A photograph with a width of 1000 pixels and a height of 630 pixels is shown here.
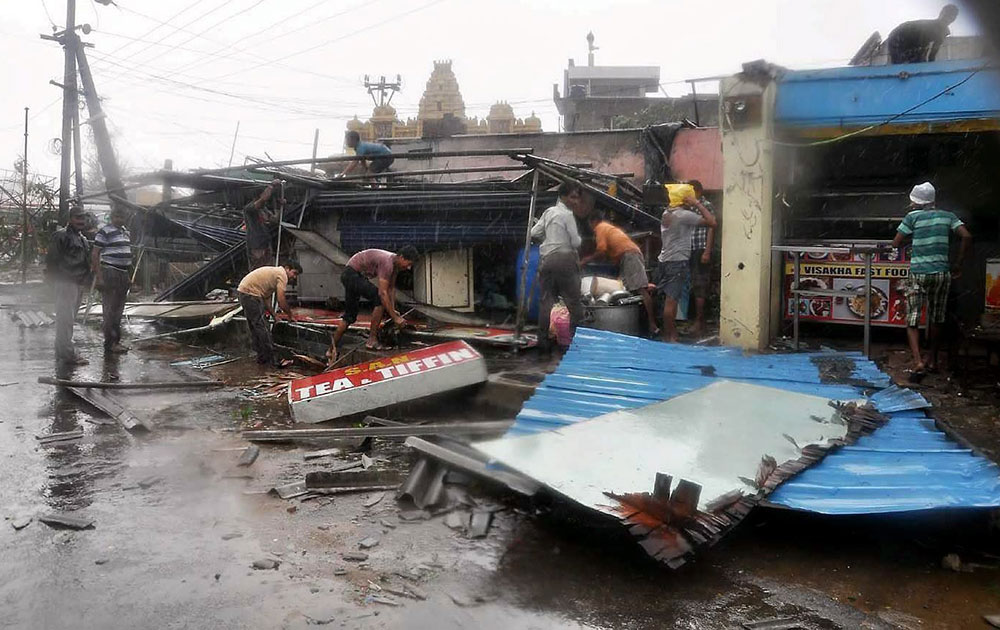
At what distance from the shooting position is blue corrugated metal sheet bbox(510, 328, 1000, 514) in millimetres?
4070

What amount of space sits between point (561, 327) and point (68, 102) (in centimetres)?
2129

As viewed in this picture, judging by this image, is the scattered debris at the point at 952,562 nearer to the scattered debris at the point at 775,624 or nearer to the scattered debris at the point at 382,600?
the scattered debris at the point at 775,624

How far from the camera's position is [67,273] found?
1026cm

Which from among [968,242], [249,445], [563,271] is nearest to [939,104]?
[968,242]

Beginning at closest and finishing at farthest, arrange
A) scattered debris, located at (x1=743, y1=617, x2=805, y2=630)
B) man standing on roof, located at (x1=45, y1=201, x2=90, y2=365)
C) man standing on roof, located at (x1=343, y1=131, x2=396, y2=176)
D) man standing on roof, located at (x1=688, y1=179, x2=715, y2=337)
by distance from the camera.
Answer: scattered debris, located at (x1=743, y1=617, x2=805, y2=630) → man standing on roof, located at (x1=688, y1=179, x2=715, y2=337) → man standing on roof, located at (x1=45, y1=201, x2=90, y2=365) → man standing on roof, located at (x1=343, y1=131, x2=396, y2=176)

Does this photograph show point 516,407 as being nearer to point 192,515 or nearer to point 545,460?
point 545,460

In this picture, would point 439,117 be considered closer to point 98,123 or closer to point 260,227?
point 98,123

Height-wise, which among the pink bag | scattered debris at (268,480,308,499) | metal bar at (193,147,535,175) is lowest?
scattered debris at (268,480,308,499)

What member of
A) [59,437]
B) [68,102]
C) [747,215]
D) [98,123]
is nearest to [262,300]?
[59,437]

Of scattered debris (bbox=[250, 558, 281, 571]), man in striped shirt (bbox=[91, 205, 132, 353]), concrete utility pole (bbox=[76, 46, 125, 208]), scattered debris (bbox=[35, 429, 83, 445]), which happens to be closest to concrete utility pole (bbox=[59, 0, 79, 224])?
concrete utility pole (bbox=[76, 46, 125, 208])

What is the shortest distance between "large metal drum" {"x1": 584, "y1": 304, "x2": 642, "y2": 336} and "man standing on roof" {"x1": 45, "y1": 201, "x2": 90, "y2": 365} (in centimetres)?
695

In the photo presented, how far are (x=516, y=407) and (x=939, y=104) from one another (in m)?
5.57

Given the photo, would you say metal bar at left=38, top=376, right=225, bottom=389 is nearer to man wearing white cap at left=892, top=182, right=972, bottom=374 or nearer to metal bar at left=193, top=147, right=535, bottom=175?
metal bar at left=193, top=147, right=535, bottom=175

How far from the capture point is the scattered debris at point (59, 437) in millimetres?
6801
